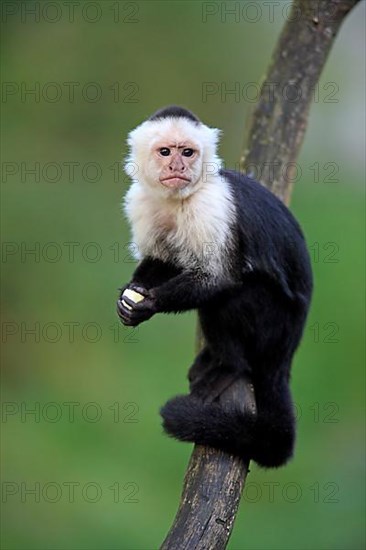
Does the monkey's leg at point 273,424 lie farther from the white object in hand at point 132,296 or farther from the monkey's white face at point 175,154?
the monkey's white face at point 175,154

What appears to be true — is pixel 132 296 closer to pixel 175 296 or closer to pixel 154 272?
pixel 175 296

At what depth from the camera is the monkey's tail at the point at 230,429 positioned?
118 inches

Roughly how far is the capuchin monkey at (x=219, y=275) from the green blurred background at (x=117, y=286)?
10.1ft

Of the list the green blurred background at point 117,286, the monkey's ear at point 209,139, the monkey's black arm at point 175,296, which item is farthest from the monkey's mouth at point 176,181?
the green blurred background at point 117,286

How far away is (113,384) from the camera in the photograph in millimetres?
7137

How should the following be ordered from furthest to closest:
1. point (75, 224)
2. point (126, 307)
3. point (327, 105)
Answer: point (327, 105) < point (75, 224) < point (126, 307)

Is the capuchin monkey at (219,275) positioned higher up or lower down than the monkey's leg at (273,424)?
higher up

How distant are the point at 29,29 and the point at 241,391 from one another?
5805mm

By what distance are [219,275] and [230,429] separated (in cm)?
54

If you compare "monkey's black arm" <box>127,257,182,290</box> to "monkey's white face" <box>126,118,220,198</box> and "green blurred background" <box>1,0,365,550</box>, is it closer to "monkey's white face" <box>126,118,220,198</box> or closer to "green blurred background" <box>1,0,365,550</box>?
"monkey's white face" <box>126,118,220,198</box>

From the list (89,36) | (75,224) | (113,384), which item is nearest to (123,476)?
(113,384)

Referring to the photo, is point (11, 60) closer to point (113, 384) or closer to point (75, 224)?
point (75, 224)

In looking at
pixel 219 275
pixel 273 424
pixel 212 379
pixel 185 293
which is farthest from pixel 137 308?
pixel 273 424

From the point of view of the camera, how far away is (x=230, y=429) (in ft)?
9.91
